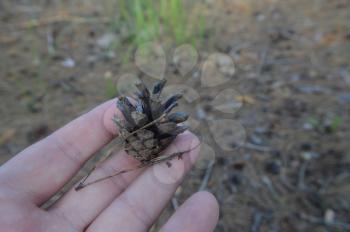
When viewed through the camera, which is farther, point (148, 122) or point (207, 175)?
point (207, 175)

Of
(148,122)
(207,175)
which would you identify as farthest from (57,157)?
(207,175)

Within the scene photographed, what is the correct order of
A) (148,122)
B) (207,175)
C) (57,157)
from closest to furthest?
(148,122)
(57,157)
(207,175)

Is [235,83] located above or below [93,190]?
below

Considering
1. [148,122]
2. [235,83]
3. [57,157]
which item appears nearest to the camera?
[148,122]

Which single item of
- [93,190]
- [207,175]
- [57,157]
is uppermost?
[57,157]

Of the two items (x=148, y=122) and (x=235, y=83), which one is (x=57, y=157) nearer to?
(x=148, y=122)

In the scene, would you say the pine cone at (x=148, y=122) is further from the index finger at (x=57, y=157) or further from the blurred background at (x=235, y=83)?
the blurred background at (x=235, y=83)
